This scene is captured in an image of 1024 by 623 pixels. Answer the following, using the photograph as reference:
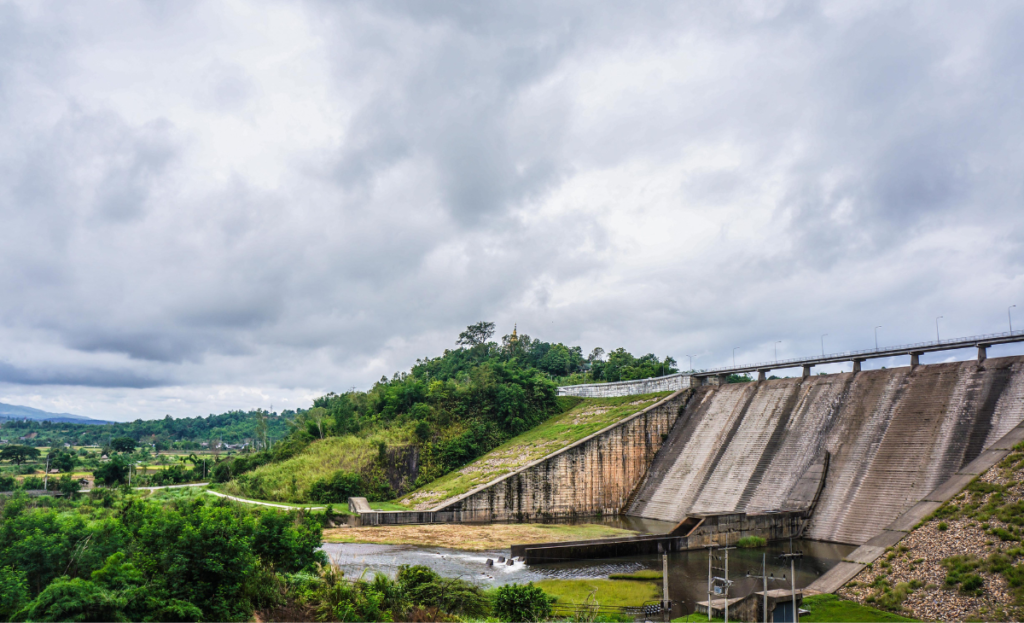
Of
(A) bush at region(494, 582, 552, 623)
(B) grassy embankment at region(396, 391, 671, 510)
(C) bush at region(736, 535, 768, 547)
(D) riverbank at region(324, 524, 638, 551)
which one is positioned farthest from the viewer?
(B) grassy embankment at region(396, 391, 671, 510)

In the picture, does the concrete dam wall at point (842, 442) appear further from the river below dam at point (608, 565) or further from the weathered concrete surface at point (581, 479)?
the river below dam at point (608, 565)

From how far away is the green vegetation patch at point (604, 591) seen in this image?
22.5 metres

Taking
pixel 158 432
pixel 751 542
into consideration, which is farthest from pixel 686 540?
pixel 158 432

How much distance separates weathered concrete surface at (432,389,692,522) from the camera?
41.8 metres

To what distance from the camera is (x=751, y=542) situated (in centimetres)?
3200

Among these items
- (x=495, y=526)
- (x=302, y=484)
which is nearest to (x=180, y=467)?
(x=302, y=484)

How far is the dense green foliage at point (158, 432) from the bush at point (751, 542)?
4100 inches

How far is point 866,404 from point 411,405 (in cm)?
3920

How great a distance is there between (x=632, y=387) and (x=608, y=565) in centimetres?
3192

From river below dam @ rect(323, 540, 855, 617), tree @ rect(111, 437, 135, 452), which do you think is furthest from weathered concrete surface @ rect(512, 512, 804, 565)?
tree @ rect(111, 437, 135, 452)

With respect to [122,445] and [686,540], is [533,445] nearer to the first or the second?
[686,540]

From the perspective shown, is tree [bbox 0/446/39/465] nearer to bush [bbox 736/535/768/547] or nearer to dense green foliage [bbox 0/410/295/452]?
dense green foliage [bbox 0/410/295/452]

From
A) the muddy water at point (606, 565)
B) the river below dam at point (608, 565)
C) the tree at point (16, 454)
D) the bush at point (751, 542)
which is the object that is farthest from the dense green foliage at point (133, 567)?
the tree at point (16, 454)

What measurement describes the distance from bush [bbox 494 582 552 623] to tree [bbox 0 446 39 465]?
2760 inches
